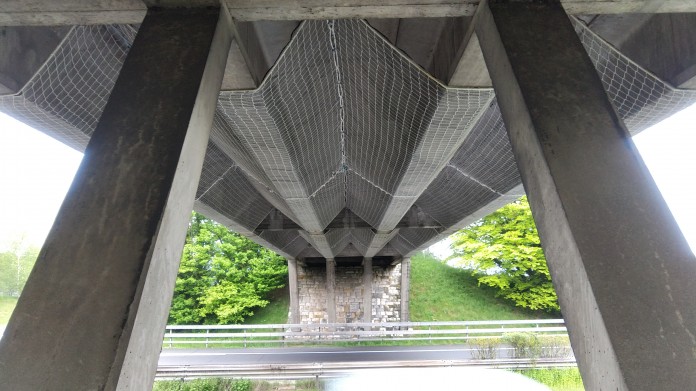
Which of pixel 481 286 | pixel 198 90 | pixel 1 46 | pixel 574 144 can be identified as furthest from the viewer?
pixel 481 286

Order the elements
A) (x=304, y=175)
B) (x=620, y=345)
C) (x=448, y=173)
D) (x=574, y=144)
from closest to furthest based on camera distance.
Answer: (x=620, y=345)
(x=574, y=144)
(x=304, y=175)
(x=448, y=173)

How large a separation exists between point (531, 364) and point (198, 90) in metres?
15.0

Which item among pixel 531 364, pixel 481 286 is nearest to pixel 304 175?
pixel 531 364

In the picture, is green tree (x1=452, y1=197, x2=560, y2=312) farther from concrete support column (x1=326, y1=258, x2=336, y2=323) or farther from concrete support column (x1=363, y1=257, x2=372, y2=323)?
concrete support column (x1=326, y1=258, x2=336, y2=323)

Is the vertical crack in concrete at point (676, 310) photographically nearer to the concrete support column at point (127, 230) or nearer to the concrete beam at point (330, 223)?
the concrete support column at point (127, 230)

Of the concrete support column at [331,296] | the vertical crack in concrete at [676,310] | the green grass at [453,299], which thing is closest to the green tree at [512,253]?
the green grass at [453,299]

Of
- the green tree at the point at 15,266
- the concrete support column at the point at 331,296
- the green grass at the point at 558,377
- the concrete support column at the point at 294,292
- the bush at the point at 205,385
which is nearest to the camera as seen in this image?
the bush at the point at 205,385

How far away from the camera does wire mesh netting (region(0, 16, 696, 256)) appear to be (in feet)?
10.2

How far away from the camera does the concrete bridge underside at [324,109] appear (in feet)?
4.66

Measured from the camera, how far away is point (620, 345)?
A: 1.35 meters

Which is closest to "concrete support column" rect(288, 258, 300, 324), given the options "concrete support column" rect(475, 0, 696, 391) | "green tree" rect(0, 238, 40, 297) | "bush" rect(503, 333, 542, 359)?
"bush" rect(503, 333, 542, 359)

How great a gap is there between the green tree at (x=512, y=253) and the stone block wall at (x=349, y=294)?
436cm

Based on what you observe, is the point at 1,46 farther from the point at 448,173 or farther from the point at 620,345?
the point at 448,173

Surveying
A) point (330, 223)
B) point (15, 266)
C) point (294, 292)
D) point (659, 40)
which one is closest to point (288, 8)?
point (659, 40)
